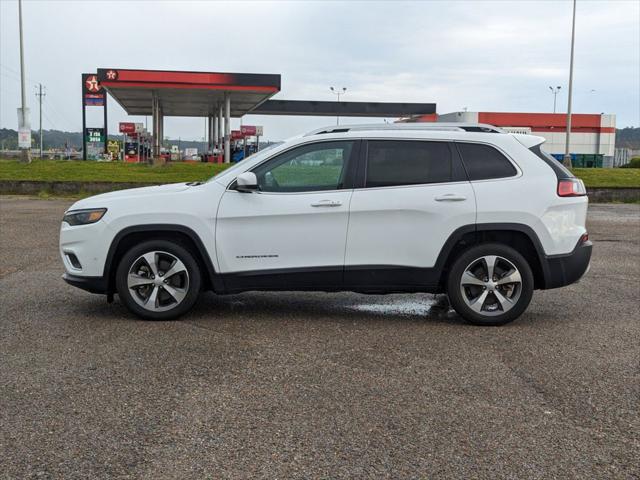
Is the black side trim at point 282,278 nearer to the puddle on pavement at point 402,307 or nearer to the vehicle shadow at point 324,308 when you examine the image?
the vehicle shadow at point 324,308

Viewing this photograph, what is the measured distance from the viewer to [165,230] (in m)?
6.33

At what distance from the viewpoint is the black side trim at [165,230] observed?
6305 millimetres

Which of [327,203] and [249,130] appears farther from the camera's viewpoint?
[249,130]

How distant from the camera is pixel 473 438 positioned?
3828mm

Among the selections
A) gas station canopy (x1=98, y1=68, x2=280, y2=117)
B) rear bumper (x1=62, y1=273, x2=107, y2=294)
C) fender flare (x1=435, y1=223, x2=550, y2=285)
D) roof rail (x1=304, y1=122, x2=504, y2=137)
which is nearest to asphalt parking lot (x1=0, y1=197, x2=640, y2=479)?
rear bumper (x1=62, y1=273, x2=107, y2=294)

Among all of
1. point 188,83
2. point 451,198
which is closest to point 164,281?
point 451,198

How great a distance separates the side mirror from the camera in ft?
20.3

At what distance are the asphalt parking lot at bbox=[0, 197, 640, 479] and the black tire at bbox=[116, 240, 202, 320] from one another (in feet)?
0.64

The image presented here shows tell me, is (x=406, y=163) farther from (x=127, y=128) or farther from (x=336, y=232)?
(x=127, y=128)

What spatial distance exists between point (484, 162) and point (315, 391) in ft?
9.95

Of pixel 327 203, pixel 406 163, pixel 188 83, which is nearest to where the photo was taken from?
pixel 327 203

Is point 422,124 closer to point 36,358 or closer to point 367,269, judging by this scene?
point 367,269

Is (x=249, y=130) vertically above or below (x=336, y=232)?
above

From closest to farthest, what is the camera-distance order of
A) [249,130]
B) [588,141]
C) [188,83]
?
1. [188,83]
2. [588,141]
3. [249,130]
